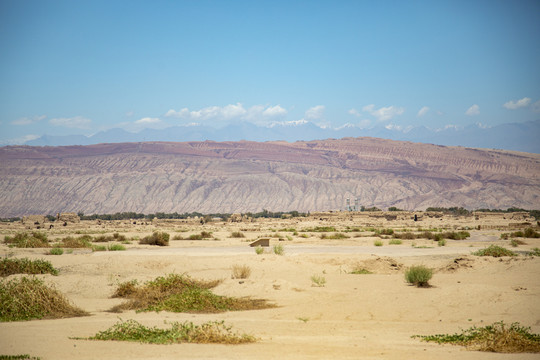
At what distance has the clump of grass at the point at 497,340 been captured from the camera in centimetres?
1009

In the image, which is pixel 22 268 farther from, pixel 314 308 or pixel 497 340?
pixel 497 340

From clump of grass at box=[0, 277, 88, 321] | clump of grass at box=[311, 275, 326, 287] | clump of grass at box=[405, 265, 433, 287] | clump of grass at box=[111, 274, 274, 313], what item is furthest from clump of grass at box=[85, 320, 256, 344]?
clump of grass at box=[405, 265, 433, 287]

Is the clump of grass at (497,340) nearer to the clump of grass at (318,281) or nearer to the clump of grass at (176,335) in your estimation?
the clump of grass at (176,335)

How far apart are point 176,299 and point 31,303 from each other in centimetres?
372

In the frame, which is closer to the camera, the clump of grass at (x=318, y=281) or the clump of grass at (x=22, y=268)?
the clump of grass at (x=318, y=281)

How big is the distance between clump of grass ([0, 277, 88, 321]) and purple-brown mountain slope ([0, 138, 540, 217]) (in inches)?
4307

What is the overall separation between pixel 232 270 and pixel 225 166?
5148 inches

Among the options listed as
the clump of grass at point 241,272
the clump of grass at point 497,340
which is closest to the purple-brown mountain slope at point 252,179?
the clump of grass at point 241,272

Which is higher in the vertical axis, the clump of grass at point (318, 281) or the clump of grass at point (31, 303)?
the clump of grass at point (31, 303)

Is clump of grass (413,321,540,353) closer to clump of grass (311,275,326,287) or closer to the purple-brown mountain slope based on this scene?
clump of grass (311,275,326,287)

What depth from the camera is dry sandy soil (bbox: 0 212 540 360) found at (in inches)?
390

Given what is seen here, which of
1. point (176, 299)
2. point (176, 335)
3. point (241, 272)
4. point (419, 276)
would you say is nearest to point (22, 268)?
point (176, 299)

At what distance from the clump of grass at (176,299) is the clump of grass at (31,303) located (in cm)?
159

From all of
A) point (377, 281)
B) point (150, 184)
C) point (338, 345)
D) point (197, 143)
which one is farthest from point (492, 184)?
point (338, 345)
